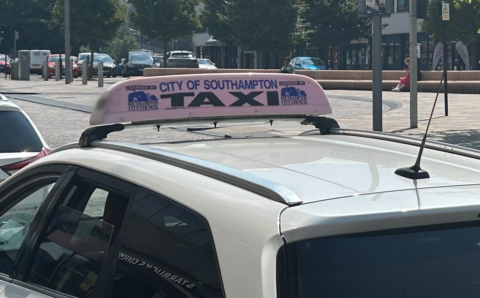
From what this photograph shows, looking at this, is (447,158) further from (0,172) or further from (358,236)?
(0,172)

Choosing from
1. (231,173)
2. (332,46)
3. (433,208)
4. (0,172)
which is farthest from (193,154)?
(332,46)

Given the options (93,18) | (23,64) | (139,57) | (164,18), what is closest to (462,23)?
(139,57)

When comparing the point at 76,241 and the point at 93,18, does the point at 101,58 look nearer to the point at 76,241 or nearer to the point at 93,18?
the point at 93,18

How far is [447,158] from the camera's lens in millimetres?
2889

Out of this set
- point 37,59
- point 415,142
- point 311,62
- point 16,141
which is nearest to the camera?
point 415,142

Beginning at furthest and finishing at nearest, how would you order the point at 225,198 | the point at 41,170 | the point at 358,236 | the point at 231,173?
the point at 41,170 → the point at 231,173 → the point at 225,198 → the point at 358,236

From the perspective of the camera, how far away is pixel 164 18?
6097 cm

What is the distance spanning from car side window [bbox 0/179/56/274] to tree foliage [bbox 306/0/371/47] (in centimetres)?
5954

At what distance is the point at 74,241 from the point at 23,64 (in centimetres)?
4768

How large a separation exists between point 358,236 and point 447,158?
3.31ft

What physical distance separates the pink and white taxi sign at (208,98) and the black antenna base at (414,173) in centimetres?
125

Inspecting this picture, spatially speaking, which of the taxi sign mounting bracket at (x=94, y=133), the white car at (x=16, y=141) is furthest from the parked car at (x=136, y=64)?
the taxi sign mounting bracket at (x=94, y=133)

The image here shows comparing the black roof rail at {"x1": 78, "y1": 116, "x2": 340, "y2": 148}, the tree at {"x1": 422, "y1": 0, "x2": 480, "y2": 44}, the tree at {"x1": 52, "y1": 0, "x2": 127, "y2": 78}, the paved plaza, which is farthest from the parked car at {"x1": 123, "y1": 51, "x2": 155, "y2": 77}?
the black roof rail at {"x1": 78, "y1": 116, "x2": 340, "y2": 148}

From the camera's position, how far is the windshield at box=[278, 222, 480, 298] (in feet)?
6.42
